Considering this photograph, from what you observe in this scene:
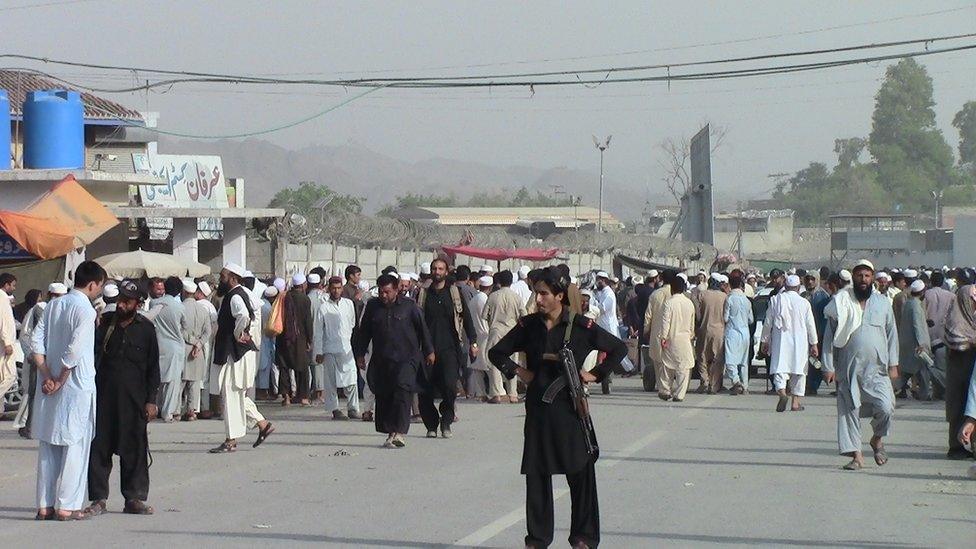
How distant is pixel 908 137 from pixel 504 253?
149 meters

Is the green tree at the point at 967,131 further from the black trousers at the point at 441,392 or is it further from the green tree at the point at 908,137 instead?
the black trousers at the point at 441,392

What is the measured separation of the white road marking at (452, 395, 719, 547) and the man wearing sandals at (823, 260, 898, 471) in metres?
1.97

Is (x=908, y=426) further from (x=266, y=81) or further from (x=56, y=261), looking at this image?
(x=266, y=81)

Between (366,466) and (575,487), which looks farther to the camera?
(366,466)

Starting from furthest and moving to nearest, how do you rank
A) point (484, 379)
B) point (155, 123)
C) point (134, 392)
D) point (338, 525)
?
point (155, 123) < point (484, 379) < point (134, 392) < point (338, 525)

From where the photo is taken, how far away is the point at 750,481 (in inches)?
448

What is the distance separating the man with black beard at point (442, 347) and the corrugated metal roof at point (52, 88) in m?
16.6

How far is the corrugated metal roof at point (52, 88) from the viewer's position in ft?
109

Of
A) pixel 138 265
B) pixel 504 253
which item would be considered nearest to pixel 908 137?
pixel 504 253

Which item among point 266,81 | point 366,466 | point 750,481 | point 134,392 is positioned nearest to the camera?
point 134,392

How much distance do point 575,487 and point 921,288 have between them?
538 inches

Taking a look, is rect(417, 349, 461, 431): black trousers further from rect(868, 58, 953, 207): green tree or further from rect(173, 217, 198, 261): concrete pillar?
rect(868, 58, 953, 207): green tree

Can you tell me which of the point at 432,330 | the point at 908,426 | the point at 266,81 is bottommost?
the point at 908,426

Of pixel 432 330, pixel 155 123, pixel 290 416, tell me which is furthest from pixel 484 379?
pixel 155 123
